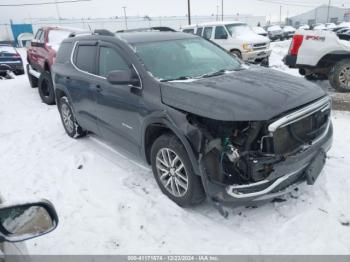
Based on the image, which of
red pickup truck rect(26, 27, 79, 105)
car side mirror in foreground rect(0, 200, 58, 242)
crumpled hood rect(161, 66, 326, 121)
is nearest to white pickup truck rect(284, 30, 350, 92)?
crumpled hood rect(161, 66, 326, 121)

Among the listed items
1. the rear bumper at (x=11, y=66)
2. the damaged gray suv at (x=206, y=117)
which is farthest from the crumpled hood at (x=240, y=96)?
the rear bumper at (x=11, y=66)

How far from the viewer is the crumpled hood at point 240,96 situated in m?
2.80

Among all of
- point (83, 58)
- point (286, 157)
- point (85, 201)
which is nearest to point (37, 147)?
point (83, 58)

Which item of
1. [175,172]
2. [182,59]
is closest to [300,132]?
[175,172]

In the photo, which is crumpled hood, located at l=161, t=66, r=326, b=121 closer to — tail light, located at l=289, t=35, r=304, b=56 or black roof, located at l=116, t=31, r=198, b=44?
black roof, located at l=116, t=31, r=198, b=44

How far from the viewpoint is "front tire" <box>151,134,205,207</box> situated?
3188 mm

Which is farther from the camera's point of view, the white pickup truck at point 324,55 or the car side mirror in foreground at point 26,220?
the white pickup truck at point 324,55

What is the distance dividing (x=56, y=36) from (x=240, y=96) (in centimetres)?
825

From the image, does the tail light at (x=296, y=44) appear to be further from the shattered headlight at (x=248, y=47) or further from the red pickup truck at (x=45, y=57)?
the red pickup truck at (x=45, y=57)

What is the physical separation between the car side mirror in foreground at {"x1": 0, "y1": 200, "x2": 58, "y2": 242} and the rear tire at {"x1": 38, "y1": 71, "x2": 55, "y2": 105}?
7303 millimetres

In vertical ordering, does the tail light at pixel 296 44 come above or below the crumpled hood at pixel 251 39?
above

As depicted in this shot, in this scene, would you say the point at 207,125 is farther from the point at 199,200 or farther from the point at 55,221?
the point at 55,221

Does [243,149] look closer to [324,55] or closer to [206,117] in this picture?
[206,117]

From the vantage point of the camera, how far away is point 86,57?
16.1ft
